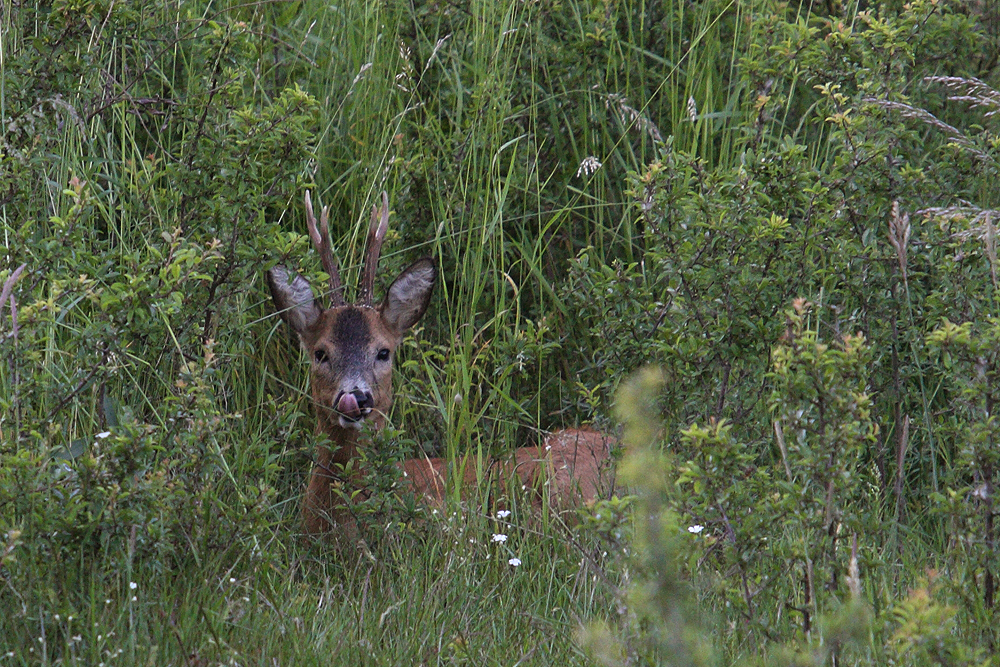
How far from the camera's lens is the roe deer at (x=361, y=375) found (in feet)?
13.7

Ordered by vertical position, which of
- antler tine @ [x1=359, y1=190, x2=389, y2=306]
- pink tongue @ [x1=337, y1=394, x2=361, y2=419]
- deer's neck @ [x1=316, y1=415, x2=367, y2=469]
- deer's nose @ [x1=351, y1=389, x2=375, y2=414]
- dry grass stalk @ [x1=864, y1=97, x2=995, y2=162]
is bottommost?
deer's neck @ [x1=316, y1=415, x2=367, y2=469]

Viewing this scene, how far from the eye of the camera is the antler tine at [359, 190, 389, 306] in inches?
171

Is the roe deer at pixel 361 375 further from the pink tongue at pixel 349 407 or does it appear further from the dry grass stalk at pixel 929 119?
the dry grass stalk at pixel 929 119

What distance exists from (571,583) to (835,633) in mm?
1549

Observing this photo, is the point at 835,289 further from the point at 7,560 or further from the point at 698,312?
the point at 7,560

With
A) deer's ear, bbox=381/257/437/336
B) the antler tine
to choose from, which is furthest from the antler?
deer's ear, bbox=381/257/437/336

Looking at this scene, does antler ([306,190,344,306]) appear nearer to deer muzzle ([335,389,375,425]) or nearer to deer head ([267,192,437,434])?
deer head ([267,192,437,434])

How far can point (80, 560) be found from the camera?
117 inches

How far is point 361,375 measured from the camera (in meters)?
4.46

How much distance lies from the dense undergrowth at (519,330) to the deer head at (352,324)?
0.13m

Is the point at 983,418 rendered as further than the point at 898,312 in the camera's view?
No

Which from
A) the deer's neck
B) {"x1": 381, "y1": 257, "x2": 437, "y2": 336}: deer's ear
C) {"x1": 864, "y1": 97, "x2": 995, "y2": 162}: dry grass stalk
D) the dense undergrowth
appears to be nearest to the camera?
the dense undergrowth

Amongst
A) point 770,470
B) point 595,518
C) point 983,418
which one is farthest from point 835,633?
point 770,470

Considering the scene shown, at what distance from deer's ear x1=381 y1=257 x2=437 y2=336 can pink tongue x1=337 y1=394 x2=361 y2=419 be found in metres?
0.62
